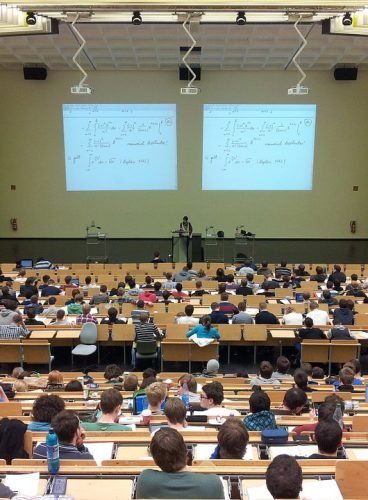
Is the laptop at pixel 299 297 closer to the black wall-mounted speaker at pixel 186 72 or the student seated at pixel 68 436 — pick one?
the student seated at pixel 68 436

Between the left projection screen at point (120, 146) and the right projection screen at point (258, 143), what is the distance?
1549 mm

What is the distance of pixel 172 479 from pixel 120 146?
1800cm

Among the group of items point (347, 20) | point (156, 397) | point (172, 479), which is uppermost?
point (347, 20)

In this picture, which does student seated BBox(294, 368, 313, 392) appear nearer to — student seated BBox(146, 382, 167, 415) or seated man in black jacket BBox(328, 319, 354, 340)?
student seated BBox(146, 382, 167, 415)

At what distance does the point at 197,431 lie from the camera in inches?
200

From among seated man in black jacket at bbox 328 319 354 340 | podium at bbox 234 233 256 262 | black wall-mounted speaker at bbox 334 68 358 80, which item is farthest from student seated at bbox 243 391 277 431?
black wall-mounted speaker at bbox 334 68 358 80

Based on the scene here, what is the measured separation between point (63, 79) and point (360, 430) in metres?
18.2

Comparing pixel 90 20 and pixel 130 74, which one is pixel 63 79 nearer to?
pixel 130 74

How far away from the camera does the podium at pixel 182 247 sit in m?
17.9

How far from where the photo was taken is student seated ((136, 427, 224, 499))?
3.36 metres

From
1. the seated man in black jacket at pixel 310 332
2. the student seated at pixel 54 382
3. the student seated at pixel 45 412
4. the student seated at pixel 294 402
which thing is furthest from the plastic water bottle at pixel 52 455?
the seated man in black jacket at pixel 310 332

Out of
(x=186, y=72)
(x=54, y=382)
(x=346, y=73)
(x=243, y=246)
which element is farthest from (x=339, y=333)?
(x=346, y=73)

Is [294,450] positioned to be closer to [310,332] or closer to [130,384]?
[130,384]

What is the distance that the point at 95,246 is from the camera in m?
20.6
